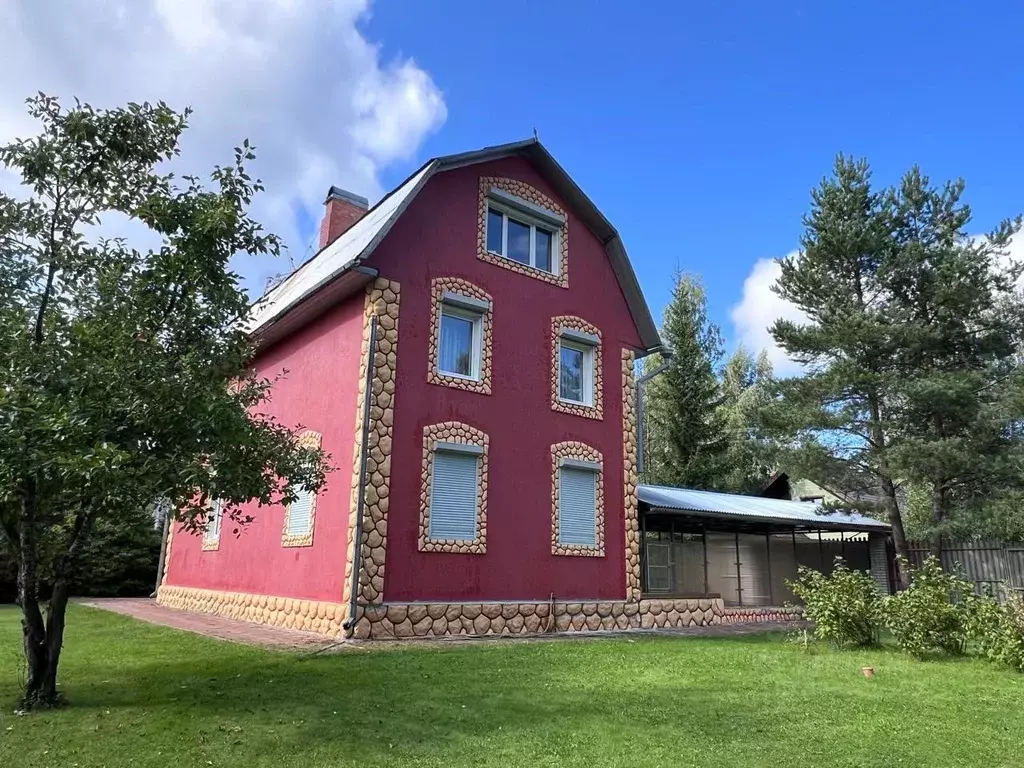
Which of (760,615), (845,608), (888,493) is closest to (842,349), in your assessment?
(888,493)

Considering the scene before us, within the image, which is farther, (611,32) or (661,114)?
(661,114)

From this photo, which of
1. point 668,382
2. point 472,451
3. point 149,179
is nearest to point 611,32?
point 472,451

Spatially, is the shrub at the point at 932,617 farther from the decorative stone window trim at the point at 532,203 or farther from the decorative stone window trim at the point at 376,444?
the decorative stone window trim at the point at 532,203

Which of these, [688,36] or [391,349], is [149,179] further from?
[688,36]

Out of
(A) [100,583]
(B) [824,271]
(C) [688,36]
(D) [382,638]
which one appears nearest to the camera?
(D) [382,638]

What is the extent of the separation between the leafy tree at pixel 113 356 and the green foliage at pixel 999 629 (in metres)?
8.62

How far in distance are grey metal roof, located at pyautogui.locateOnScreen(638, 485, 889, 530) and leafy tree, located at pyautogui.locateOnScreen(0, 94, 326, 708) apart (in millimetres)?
10863

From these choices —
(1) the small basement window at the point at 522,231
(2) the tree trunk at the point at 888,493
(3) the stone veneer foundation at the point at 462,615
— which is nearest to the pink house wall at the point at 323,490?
(3) the stone veneer foundation at the point at 462,615

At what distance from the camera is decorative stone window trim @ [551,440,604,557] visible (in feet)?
43.0

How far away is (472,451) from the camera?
1225 cm

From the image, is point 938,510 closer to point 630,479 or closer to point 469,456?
point 630,479

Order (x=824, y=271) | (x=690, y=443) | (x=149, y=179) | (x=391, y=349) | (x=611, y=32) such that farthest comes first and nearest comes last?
(x=690, y=443) → (x=824, y=271) → (x=611, y=32) → (x=391, y=349) → (x=149, y=179)

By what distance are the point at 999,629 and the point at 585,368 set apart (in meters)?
8.09

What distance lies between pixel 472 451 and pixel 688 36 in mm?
8848
